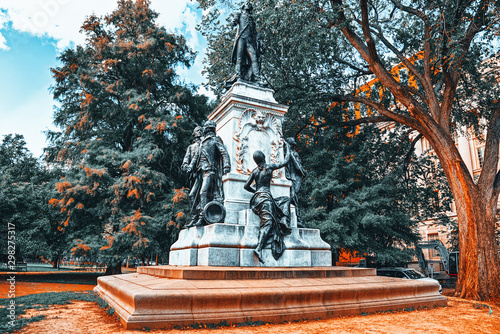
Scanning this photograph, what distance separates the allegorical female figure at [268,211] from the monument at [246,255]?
0.02 m

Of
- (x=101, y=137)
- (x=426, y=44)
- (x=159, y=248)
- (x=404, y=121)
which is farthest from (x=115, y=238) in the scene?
(x=426, y=44)

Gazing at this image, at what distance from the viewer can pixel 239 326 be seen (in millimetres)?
4656

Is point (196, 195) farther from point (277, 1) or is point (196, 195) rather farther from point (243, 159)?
point (277, 1)

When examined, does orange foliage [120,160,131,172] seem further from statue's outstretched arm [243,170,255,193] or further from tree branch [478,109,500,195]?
tree branch [478,109,500,195]

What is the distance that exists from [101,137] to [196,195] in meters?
14.6

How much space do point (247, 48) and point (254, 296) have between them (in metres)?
7.34

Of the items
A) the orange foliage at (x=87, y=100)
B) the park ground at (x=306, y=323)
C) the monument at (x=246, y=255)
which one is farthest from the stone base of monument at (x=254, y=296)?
the orange foliage at (x=87, y=100)

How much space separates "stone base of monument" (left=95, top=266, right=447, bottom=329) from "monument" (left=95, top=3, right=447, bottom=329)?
0.5 inches

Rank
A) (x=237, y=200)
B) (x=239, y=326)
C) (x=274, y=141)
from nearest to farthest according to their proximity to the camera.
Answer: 1. (x=239, y=326)
2. (x=237, y=200)
3. (x=274, y=141)

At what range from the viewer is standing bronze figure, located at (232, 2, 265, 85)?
10.1 metres

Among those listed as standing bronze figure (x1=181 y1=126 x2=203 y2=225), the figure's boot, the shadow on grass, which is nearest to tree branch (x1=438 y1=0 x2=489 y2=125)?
standing bronze figure (x1=181 y1=126 x2=203 y2=225)

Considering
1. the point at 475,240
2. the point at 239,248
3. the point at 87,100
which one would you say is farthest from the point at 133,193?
the point at 475,240

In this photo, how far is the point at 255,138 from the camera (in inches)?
355

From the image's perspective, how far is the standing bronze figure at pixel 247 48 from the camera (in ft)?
33.2
